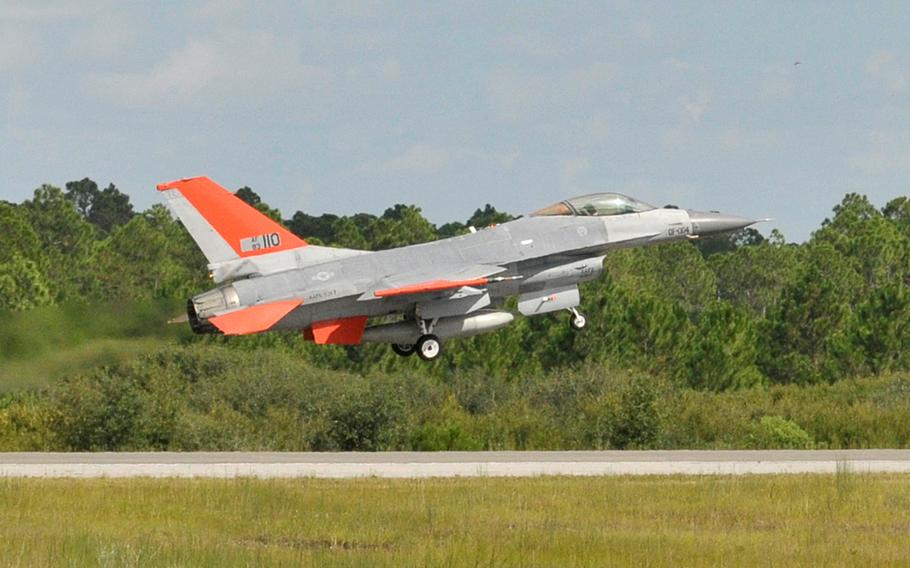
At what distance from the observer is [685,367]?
67.9 m

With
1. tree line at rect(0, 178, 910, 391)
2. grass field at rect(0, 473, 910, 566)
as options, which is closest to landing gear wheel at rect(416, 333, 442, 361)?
grass field at rect(0, 473, 910, 566)

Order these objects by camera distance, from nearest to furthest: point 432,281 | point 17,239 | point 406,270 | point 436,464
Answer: point 436,464 → point 432,281 → point 406,270 → point 17,239

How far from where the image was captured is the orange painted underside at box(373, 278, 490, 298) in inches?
1312

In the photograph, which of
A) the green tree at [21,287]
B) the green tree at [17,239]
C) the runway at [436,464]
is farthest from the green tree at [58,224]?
the runway at [436,464]

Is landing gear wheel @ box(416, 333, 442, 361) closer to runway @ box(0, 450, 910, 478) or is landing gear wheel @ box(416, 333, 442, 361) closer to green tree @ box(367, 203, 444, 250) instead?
runway @ box(0, 450, 910, 478)

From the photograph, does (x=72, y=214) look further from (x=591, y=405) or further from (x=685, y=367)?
(x=591, y=405)

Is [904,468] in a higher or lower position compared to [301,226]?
lower

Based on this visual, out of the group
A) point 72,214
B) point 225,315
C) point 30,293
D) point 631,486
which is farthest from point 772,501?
point 72,214

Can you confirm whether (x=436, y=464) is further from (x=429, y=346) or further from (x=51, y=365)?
(x=51, y=365)

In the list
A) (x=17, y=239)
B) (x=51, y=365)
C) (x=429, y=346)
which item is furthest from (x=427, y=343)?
(x=17, y=239)

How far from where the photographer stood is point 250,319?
3294cm

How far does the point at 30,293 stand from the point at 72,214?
59609 mm

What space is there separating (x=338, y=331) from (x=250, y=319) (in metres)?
2.49

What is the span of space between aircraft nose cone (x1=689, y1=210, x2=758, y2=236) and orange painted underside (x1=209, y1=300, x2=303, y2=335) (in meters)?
9.35
